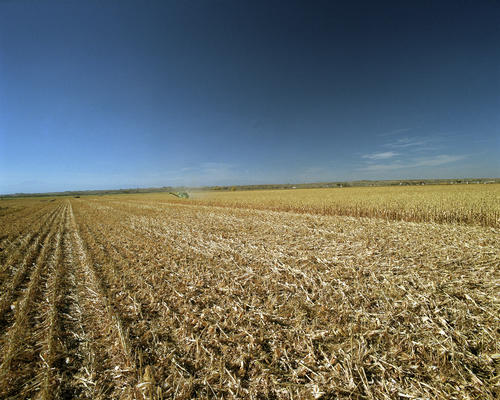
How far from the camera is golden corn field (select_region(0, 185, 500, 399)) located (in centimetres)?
223

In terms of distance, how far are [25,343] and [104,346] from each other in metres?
1.27

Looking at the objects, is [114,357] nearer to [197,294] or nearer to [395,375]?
[197,294]

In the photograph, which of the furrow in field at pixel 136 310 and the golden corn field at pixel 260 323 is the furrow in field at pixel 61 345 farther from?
the furrow in field at pixel 136 310

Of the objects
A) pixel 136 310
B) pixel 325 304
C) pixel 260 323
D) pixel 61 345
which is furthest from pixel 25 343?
pixel 325 304

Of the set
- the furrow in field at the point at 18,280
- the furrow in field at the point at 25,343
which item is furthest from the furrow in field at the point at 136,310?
the furrow in field at the point at 18,280

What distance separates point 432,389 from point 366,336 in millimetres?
800

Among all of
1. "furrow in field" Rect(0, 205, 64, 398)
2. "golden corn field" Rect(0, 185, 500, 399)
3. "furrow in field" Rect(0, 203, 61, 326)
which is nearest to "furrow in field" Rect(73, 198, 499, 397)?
"golden corn field" Rect(0, 185, 500, 399)

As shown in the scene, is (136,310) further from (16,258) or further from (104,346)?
(16,258)

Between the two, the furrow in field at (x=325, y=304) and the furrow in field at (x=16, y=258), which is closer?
the furrow in field at (x=325, y=304)

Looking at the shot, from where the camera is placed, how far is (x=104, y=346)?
113 inches

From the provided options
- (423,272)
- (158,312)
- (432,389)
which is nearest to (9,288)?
(158,312)

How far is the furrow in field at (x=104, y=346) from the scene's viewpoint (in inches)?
88.2

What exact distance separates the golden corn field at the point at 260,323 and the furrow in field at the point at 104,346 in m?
0.02

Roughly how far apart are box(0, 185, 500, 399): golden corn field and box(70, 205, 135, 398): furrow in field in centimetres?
2
